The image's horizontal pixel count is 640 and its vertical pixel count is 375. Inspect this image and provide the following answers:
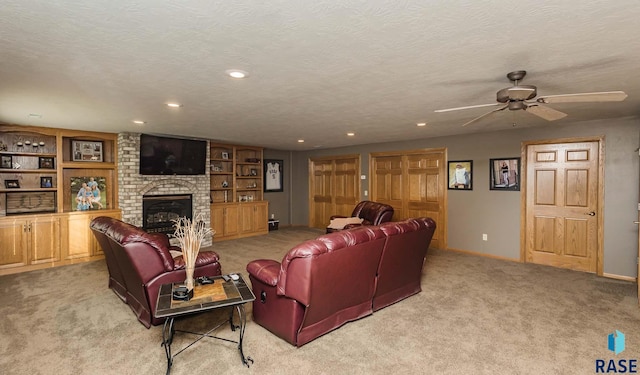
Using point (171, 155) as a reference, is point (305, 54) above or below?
above

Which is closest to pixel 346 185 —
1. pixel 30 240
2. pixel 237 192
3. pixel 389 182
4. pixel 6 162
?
pixel 389 182

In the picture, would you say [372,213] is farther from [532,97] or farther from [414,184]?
[532,97]

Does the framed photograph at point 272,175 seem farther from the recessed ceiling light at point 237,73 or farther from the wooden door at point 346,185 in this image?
the recessed ceiling light at point 237,73

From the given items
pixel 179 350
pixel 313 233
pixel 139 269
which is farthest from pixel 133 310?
pixel 313 233

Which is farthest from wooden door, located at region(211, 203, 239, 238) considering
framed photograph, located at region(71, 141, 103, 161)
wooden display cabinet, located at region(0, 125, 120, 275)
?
framed photograph, located at region(71, 141, 103, 161)

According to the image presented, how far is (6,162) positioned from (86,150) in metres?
1.08

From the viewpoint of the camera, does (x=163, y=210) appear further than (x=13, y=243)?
Yes

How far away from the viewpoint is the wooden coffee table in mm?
2193

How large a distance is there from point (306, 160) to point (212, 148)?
110 inches

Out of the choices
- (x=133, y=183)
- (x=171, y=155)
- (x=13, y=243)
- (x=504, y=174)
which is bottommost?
(x=13, y=243)

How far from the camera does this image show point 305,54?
2.16 meters

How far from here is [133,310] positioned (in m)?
3.34

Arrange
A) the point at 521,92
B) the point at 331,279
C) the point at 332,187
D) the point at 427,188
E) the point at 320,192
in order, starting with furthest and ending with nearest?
the point at 320,192 → the point at 332,187 → the point at 427,188 → the point at 331,279 → the point at 521,92

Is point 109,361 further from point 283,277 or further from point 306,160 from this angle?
point 306,160
